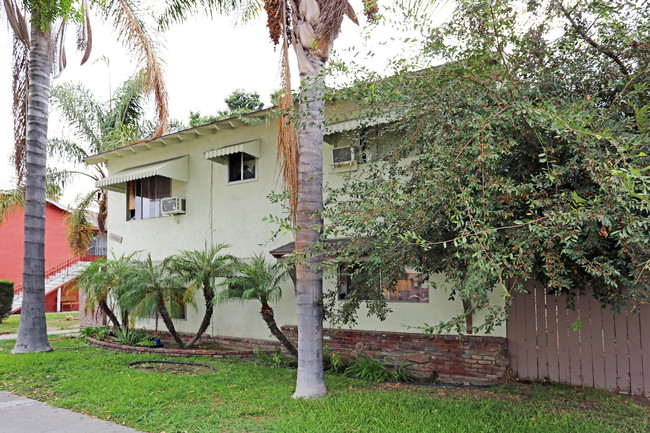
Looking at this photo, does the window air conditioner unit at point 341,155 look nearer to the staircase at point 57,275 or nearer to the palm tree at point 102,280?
the palm tree at point 102,280

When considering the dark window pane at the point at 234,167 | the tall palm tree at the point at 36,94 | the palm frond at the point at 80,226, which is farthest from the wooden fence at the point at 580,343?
the palm frond at the point at 80,226

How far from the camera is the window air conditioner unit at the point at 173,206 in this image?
41.1ft

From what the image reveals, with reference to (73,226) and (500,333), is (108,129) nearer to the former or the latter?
(73,226)

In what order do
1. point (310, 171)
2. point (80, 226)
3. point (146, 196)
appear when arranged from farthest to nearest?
1. point (80, 226)
2. point (146, 196)
3. point (310, 171)

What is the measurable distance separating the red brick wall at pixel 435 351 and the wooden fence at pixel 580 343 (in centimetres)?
36

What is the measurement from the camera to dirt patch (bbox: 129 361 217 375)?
28.9 feet

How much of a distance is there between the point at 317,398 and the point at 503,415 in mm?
2384

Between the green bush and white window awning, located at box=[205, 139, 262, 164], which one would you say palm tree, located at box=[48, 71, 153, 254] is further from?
white window awning, located at box=[205, 139, 262, 164]

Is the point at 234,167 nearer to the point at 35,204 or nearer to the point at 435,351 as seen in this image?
the point at 35,204

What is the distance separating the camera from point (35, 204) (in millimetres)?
10992

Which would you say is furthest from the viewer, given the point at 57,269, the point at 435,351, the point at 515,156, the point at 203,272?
the point at 57,269

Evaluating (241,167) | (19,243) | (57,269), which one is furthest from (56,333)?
(19,243)

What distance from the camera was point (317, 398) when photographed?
645cm

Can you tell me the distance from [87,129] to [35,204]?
9791 millimetres
